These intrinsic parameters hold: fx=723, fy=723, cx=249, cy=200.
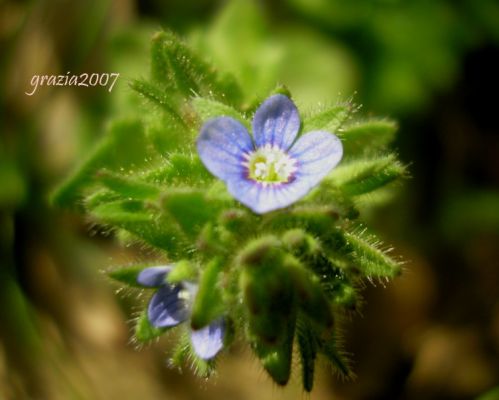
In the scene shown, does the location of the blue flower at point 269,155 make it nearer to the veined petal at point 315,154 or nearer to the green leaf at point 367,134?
the veined petal at point 315,154

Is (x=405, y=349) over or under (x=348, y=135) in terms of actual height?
under

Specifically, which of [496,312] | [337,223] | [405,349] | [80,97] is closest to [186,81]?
[337,223]

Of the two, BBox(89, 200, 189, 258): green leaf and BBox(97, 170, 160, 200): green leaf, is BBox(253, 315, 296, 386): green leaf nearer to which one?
BBox(89, 200, 189, 258): green leaf

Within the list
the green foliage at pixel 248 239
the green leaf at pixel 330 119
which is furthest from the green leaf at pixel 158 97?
the green leaf at pixel 330 119

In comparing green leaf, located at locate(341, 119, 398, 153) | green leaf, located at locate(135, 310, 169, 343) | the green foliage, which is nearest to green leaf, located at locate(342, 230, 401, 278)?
the green foliage

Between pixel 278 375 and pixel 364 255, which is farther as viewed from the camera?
pixel 364 255

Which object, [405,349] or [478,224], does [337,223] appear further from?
[478,224]
